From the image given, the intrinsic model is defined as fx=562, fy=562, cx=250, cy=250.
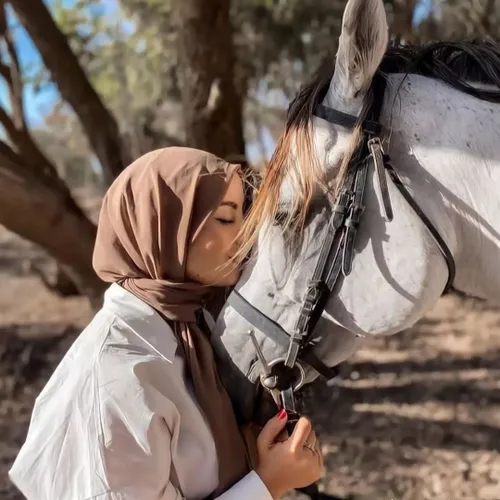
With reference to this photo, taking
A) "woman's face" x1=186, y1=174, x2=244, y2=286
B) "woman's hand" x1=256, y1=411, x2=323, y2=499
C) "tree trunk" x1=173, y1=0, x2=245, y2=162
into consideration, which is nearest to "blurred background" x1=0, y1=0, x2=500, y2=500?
"tree trunk" x1=173, y1=0, x2=245, y2=162

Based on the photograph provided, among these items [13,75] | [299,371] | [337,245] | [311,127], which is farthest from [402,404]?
[13,75]

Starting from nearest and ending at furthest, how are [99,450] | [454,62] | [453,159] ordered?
[99,450] < [453,159] < [454,62]

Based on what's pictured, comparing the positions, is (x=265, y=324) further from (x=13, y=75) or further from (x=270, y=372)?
(x=13, y=75)

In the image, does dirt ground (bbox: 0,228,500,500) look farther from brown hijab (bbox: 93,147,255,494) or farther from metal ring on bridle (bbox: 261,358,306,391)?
brown hijab (bbox: 93,147,255,494)

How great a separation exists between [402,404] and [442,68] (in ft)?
8.71

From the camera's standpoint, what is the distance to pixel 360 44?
1.01 meters

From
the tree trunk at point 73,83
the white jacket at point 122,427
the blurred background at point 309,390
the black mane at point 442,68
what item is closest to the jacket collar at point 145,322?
the white jacket at point 122,427

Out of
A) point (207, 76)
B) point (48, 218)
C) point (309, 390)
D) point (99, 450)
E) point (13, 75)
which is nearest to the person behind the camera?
point (99, 450)

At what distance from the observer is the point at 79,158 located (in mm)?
17141

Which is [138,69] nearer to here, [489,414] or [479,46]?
[489,414]

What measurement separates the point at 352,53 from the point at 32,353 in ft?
13.1

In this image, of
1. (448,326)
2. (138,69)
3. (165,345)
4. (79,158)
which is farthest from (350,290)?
(79,158)

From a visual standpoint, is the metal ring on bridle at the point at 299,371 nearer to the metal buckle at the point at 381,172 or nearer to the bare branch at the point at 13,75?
the metal buckle at the point at 381,172

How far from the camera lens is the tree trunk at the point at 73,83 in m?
3.22
